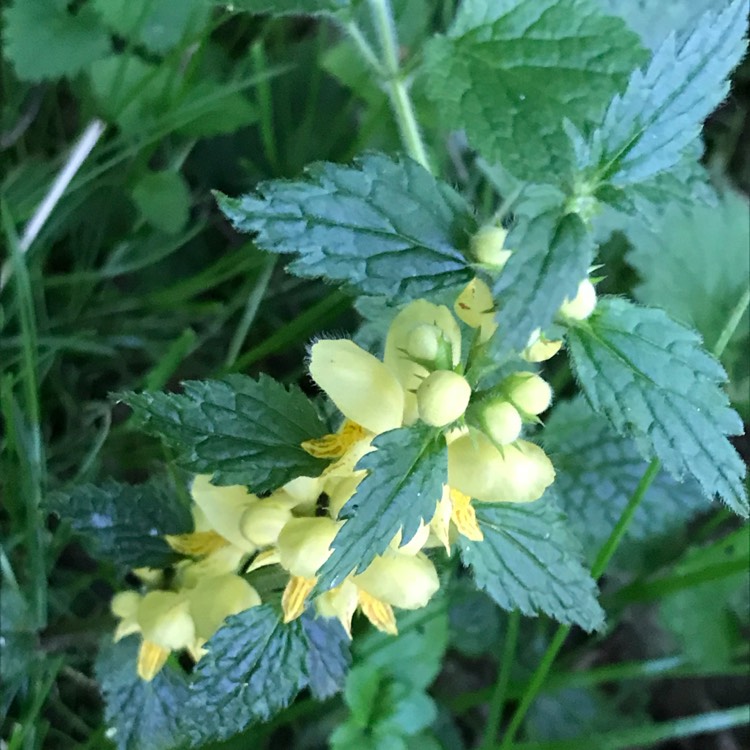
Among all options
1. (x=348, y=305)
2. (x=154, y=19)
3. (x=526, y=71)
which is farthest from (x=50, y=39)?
(x=526, y=71)

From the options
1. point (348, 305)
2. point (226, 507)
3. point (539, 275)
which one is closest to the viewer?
point (539, 275)

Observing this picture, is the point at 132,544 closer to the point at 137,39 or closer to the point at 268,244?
the point at 268,244

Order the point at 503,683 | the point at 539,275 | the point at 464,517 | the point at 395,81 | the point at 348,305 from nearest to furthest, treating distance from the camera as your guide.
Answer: the point at 539,275
the point at 464,517
the point at 395,81
the point at 503,683
the point at 348,305

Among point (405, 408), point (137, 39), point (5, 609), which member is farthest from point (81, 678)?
point (137, 39)

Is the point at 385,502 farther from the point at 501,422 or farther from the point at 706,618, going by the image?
the point at 706,618

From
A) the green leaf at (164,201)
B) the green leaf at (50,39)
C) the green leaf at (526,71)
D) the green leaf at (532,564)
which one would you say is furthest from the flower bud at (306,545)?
the green leaf at (50,39)

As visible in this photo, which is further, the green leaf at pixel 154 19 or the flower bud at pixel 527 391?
the green leaf at pixel 154 19

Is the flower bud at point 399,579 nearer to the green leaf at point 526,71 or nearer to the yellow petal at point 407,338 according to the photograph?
the yellow petal at point 407,338
